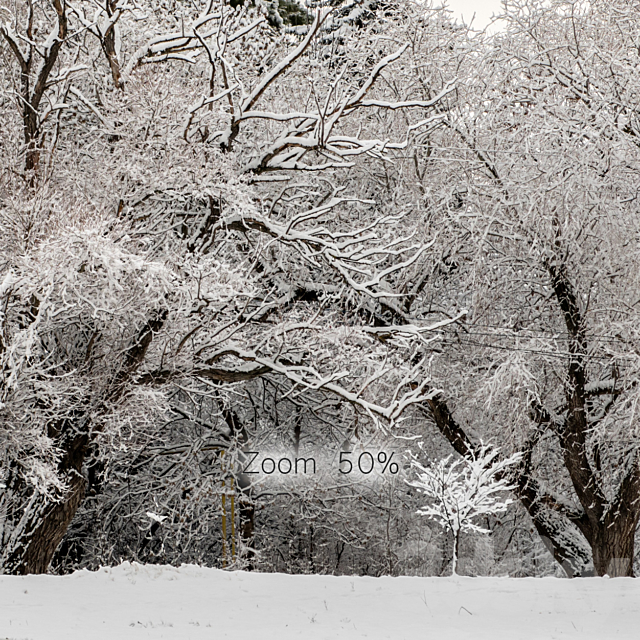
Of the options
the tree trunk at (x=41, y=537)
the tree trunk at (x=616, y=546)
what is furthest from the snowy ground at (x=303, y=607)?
the tree trunk at (x=616, y=546)

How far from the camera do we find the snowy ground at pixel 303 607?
7.60 meters

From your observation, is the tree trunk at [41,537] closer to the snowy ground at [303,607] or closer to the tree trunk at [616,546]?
the snowy ground at [303,607]

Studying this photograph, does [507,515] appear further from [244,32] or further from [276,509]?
[244,32]

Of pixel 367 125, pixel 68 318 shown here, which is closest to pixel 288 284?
pixel 367 125

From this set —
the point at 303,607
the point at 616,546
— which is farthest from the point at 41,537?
the point at 616,546

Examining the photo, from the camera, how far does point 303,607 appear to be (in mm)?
8695

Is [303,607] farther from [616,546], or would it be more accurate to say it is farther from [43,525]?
[616,546]

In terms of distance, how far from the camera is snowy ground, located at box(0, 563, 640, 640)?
760cm

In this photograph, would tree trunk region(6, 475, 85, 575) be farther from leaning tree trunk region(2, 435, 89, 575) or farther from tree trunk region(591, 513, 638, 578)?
tree trunk region(591, 513, 638, 578)

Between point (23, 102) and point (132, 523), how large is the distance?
358 inches

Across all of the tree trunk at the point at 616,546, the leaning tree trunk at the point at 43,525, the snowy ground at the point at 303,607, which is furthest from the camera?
the tree trunk at the point at 616,546

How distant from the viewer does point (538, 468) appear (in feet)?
46.1

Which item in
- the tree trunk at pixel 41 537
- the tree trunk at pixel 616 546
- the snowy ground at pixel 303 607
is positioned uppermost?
the tree trunk at pixel 616 546

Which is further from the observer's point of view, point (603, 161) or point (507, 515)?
point (507, 515)
